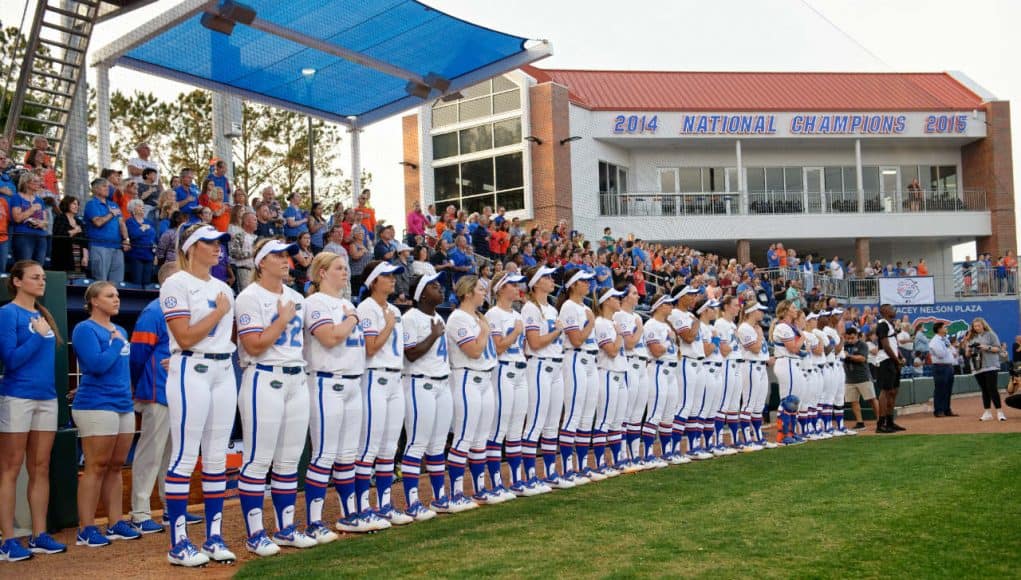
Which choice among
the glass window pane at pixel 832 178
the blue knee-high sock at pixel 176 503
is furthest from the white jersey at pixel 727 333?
the glass window pane at pixel 832 178

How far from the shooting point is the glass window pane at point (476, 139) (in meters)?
38.0

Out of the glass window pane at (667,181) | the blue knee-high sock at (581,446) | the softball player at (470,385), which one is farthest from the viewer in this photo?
the glass window pane at (667,181)

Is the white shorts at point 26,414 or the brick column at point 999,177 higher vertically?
the brick column at point 999,177

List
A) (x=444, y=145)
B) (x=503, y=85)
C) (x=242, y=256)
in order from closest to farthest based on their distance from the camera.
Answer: (x=242, y=256), (x=503, y=85), (x=444, y=145)

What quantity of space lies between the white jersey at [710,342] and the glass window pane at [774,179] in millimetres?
29536

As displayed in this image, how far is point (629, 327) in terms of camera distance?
37.0 ft

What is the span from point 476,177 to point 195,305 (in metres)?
32.1

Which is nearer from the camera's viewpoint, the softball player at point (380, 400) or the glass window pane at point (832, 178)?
the softball player at point (380, 400)

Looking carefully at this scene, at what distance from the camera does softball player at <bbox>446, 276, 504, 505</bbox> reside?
8711mm

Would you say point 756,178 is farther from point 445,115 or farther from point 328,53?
point 328,53

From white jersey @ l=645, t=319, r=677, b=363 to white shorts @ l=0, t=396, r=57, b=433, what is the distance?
6835mm

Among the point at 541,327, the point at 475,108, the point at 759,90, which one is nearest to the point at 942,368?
the point at 541,327

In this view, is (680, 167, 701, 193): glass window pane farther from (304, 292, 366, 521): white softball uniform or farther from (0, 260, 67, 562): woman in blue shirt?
(0, 260, 67, 562): woman in blue shirt

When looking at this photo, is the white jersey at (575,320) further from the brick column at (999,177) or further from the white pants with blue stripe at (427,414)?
the brick column at (999,177)
